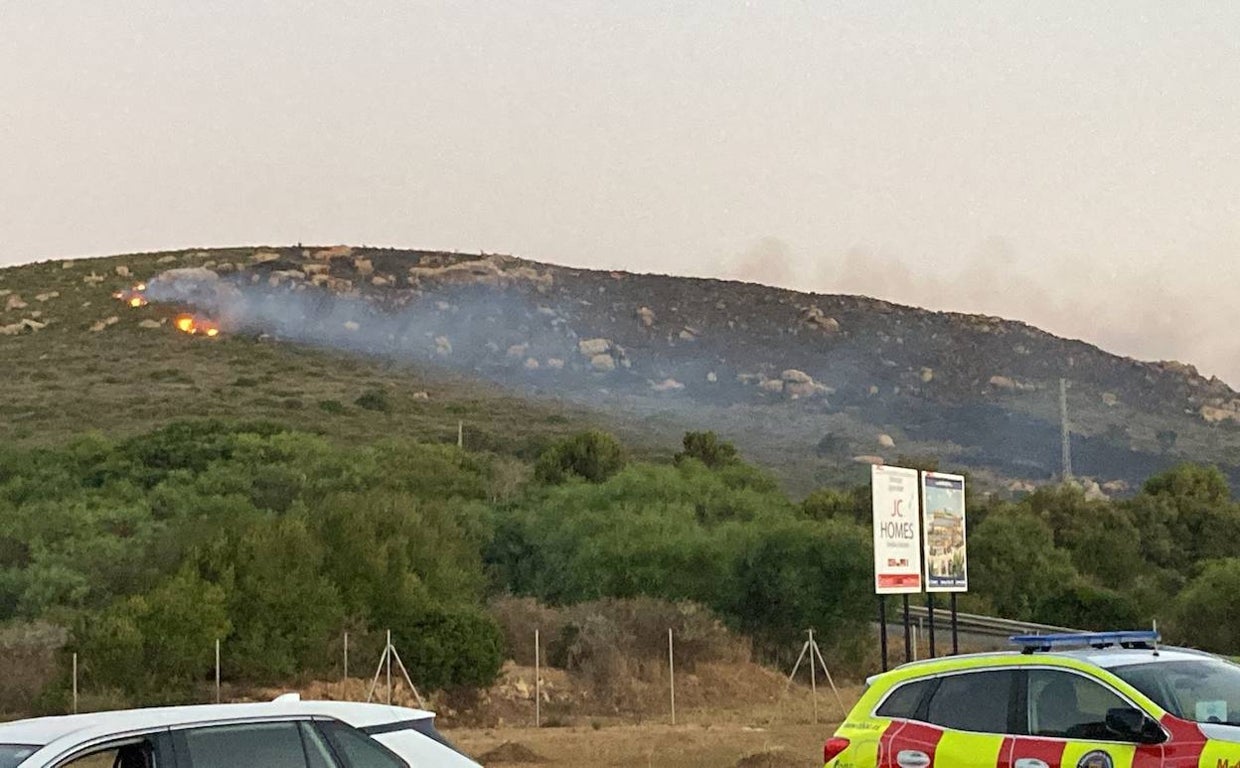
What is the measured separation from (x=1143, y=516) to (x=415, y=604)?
4062 centimetres

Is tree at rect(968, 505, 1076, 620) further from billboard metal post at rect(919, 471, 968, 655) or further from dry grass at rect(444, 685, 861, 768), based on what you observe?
billboard metal post at rect(919, 471, 968, 655)

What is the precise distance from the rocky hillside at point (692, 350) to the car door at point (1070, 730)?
82054 millimetres

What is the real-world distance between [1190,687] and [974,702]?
127 cm

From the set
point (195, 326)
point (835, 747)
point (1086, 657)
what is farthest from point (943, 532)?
point (195, 326)

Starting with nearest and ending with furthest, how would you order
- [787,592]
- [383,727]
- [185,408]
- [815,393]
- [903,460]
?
[383,727], [787,592], [903,460], [185,408], [815,393]

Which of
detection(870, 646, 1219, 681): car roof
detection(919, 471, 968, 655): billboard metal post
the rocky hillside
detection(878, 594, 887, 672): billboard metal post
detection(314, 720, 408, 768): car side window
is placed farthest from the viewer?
the rocky hillside

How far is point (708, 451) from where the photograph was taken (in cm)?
7638

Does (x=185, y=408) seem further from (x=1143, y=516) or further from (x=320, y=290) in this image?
(x=1143, y=516)

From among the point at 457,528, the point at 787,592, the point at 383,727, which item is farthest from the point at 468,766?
the point at 457,528

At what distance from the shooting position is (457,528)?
167ft

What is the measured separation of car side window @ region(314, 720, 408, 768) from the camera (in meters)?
8.54

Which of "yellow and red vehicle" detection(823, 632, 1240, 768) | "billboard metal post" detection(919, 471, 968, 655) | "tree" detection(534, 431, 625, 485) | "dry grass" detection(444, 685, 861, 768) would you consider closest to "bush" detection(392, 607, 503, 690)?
"dry grass" detection(444, 685, 861, 768)

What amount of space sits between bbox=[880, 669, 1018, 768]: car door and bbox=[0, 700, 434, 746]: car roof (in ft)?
12.1

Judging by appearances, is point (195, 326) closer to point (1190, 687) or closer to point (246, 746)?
point (1190, 687)
